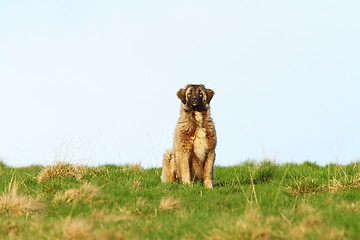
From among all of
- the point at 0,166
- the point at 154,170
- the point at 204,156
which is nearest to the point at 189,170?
the point at 204,156

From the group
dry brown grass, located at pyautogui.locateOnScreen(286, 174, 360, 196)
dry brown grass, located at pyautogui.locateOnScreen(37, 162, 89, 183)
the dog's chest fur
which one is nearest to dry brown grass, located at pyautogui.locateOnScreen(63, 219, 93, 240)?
dry brown grass, located at pyautogui.locateOnScreen(286, 174, 360, 196)

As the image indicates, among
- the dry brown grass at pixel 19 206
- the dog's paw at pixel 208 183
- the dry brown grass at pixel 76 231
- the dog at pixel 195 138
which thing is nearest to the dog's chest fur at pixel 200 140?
the dog at pixel 195 138

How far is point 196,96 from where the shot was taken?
37.5 ft

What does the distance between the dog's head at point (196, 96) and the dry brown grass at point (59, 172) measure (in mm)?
3082

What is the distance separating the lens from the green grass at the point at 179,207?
19.9 feet

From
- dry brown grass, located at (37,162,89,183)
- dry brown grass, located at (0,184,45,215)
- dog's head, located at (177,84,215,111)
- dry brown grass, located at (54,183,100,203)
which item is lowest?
dry brown grass, located at (0,184,45,215)

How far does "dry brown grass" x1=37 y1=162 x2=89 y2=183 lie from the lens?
12.3 metres

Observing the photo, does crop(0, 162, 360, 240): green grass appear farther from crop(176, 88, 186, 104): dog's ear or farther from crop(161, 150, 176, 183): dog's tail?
crop(176, 88, 186, 104): dog's ear

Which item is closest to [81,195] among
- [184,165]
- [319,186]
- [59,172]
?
[184,165]

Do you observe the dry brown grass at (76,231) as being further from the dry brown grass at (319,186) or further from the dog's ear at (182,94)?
the dog's ear at (182,94)

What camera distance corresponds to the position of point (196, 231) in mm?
6238

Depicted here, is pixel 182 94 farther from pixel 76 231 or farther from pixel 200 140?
pixel 76 231

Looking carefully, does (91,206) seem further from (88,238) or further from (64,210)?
(88,238)

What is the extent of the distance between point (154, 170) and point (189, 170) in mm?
3097
